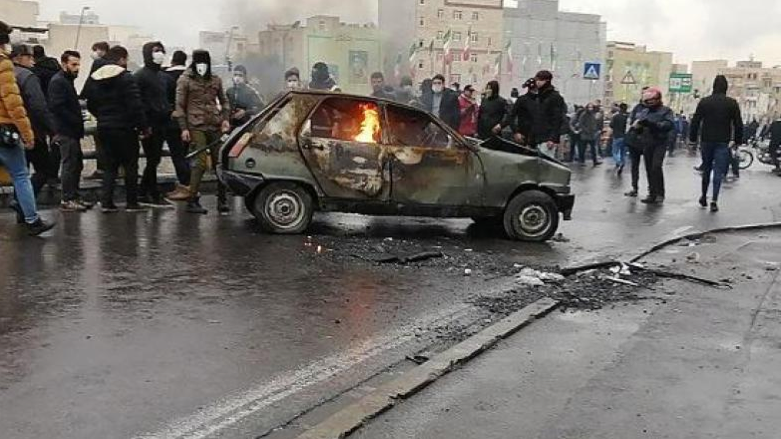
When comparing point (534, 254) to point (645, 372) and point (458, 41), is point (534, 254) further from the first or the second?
point (458, 41)

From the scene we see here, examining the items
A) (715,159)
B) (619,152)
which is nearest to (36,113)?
(715,159)

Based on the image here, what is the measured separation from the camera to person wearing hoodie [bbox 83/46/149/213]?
901 cm

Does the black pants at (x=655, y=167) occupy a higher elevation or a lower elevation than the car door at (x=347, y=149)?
lower

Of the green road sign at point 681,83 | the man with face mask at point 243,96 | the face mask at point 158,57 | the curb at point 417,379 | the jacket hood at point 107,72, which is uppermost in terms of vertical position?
the green road sign at point 681,83

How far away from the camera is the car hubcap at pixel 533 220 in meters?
8.95

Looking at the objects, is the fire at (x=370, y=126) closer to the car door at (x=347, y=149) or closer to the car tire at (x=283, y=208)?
the car door at (x=347, y=149)

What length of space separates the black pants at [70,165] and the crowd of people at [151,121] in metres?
0.01

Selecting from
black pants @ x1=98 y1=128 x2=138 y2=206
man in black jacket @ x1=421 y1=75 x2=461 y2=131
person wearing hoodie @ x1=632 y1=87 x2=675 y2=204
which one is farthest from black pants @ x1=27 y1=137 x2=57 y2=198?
person wearing hoodie @ x1=632 y1=87 x2=675 y2=204

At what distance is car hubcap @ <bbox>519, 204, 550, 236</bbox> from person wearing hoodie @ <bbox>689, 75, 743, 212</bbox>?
447 cm

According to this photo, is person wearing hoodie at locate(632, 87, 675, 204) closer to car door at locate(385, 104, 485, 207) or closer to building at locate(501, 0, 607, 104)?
car door at locate(385, 104, 485, 207)

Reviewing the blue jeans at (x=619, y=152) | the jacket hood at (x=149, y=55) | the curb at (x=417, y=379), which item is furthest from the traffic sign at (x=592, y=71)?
the curb at (x=417, y=379)

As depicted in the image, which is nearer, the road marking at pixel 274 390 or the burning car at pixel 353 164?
the road marking at pixel 274 390

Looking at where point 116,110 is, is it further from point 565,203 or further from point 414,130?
point 565,203

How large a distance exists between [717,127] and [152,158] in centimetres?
799
